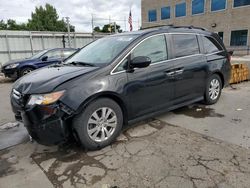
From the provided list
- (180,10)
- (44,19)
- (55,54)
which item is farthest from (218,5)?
(44,19)

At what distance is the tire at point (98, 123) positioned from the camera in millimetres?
2922

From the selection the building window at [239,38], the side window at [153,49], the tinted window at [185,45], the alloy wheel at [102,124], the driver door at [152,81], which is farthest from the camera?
the building window at [239,38]

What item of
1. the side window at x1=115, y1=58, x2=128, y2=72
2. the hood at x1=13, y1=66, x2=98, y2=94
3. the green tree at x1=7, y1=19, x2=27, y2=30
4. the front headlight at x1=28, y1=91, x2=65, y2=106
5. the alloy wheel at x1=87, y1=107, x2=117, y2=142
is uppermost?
the green tree at x1=7, y1=19, x2=27, y2=30

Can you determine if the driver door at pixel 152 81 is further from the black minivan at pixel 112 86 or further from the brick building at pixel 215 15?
the brick building at pixel 215 15

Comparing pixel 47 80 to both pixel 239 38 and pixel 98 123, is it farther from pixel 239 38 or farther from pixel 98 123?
pixel 239 38

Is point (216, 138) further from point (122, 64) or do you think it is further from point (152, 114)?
point (122, 64)

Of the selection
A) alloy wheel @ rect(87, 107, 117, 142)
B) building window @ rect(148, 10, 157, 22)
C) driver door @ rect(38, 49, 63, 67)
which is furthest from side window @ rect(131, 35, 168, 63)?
building window @ rect(148, 10, 157, 22)

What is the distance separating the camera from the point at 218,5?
25188 mm

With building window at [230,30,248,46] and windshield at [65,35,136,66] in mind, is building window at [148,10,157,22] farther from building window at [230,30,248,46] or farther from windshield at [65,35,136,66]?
windshield at [65,35,136,66]

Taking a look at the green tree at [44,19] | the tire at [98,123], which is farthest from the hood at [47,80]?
the green tree at [44,19]

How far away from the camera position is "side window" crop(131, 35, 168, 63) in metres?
3.53

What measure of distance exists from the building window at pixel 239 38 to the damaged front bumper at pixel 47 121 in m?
25.7

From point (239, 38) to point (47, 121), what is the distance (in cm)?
2624

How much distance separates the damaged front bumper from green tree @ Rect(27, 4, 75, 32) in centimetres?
4690
